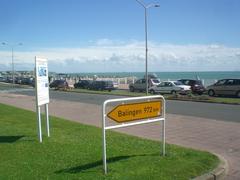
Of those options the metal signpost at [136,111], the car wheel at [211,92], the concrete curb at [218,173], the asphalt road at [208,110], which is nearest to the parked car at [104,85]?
the car wheel at [211,92]

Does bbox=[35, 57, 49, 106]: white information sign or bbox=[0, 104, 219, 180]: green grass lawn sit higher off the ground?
bbox=[35, 57, 49, 106]: white information sign

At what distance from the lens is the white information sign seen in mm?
9180

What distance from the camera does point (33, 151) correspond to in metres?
7.98

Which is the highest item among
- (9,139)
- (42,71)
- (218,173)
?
(42,71)

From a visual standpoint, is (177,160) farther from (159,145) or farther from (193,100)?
(193,100)

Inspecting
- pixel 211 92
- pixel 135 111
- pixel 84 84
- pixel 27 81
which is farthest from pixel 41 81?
pixel 27 81

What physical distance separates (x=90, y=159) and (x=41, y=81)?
311cm

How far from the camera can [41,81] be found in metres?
9.48

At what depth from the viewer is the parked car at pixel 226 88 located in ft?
100

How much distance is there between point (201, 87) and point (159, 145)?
27.6 metres

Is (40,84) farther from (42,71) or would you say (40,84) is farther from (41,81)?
(42,71)

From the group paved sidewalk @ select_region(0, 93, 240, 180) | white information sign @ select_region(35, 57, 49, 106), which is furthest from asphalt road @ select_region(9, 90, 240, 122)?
white information sign @ select_region(35, 57, 49, 106)

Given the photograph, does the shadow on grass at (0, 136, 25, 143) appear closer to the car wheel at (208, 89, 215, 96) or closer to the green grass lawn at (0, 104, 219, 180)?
the green grass lawn at (0, 104, 219, 180)

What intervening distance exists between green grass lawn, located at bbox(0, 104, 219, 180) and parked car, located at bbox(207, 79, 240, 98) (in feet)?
74.2
